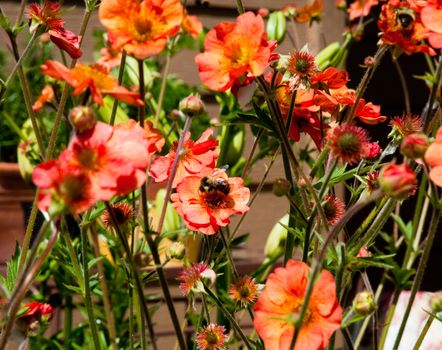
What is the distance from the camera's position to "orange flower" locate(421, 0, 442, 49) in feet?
1.68

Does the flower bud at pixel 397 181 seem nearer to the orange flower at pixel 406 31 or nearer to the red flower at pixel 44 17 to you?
the orange flower at pixel 406 31

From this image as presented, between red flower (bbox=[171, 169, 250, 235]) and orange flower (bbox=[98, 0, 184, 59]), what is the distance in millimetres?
144

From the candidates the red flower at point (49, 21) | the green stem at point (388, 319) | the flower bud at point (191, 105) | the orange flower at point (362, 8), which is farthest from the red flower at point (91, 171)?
the orange flower at point (362, 8)

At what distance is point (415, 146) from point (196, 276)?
22 cm

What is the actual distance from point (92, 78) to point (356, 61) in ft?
5.27

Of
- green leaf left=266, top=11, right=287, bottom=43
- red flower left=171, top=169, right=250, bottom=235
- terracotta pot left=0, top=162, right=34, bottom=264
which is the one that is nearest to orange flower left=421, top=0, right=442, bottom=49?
red flower left=171, top=169, right=250, bottom=235

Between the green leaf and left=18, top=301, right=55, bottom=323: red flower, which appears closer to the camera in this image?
left=18, top=301, right=55, bottom=323: red flower

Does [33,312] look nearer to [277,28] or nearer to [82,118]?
[82,118]

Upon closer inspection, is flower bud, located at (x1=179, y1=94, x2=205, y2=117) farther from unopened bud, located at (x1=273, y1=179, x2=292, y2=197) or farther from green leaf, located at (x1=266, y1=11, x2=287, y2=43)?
green leaf, located at (x1=266, y1=11, x2=287, y2=43)

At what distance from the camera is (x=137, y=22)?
0.47 metres

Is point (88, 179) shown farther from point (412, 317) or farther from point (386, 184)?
point (412, 317)

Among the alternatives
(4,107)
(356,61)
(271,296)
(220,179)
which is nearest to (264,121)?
(220,179)

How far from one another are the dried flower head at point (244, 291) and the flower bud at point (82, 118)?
0.24 metres

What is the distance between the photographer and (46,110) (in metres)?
1.72
